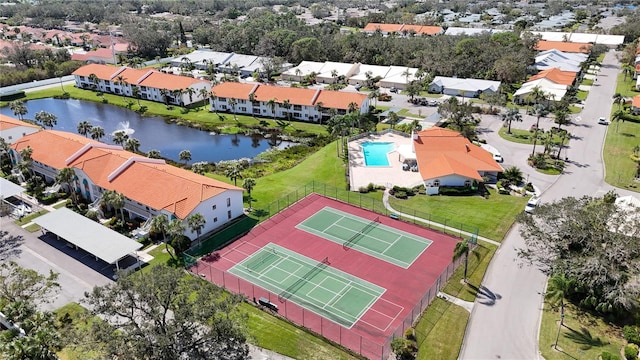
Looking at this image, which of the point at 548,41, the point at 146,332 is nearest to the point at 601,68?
the point at 548,41

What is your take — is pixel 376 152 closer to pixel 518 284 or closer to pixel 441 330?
pixel 518 284

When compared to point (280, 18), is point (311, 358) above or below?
below

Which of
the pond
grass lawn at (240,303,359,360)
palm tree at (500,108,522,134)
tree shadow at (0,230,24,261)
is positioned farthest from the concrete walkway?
tree shadow at (0,230,24,261)

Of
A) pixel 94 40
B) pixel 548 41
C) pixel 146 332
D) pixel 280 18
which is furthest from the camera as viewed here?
pixel 280 18

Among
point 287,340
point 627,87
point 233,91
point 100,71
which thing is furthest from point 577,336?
point 100,71

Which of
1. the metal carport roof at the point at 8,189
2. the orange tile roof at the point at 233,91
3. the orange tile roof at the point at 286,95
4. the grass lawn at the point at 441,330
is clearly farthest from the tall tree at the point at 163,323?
the orange tile roof at the point at 233,91

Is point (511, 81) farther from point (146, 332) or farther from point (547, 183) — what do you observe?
point (146, 332)
